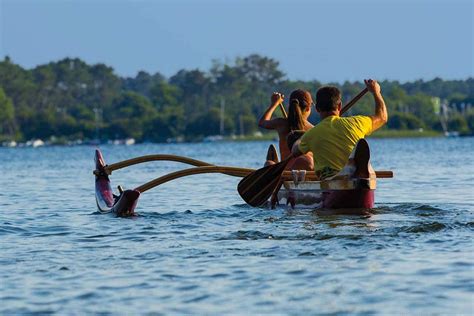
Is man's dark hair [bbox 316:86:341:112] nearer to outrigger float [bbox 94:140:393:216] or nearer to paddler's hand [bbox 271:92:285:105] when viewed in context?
outrigger float [bbox 94:140:393:216]

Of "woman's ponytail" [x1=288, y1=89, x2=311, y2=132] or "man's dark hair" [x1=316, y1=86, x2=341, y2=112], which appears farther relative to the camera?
"woman's ponytail" [x1=288, y1=89, x2=311, y2=132]

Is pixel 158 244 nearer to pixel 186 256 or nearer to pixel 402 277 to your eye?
pixel 186 256

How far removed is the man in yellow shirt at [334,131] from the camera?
43.0 ft

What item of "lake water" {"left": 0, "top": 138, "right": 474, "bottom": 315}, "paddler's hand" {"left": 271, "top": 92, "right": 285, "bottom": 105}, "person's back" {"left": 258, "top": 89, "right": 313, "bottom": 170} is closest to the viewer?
"lake water" {"left": 0, "top": 138, "right": 474, "bottom": 315}

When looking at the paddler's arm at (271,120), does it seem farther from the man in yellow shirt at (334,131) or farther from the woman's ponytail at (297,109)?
the man in yellow shirt at (334,131)

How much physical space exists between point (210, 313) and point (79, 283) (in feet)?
5.59

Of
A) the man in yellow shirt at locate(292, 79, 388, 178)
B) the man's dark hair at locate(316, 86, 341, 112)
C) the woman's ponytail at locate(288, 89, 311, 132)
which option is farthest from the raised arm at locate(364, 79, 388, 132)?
the woman's ponytail at locate(288, 89, 311, 132)

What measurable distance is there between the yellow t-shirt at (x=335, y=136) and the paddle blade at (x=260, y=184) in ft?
3.35

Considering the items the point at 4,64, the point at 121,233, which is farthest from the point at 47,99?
the point at 121,233

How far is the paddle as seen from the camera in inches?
561

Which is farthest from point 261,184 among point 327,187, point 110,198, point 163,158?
point 110,198

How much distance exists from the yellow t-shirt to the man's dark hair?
0.13 meters

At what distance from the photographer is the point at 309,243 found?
11227 millimetres

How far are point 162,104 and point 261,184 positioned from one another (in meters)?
155
